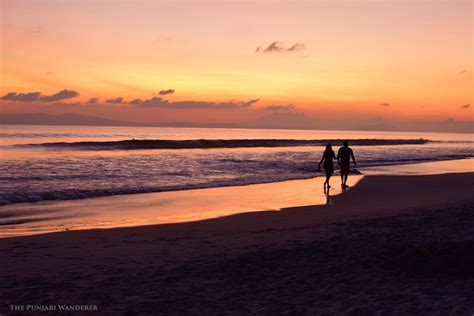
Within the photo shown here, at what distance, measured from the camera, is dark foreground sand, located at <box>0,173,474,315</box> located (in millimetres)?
5816

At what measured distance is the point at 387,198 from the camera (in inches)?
667

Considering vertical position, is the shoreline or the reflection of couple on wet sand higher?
the reflection of couple on wet sand

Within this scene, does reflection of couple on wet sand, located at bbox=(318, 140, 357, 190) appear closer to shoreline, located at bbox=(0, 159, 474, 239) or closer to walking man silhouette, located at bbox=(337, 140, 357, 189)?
walking man silhouette, located at bbox=(337, 140, 357, 189)

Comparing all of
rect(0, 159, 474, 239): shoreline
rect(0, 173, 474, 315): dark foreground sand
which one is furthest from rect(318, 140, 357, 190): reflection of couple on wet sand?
rect(0, 173, 474, 315): dark foreground sand

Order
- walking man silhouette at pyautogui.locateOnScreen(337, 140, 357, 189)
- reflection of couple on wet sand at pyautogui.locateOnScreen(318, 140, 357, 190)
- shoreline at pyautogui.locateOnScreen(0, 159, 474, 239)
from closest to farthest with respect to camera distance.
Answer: shoreline at pyautogui.locateOnScreen(0, 159, 474, 239)
reflection of couple on wet sand at pyautogui.locateOnScreen(318, 140, 357, 190)
walking man silhouette at pyautogui.locateOnScreen(337, 140, 357, 189)

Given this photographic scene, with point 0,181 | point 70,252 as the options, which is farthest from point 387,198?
point 0,181

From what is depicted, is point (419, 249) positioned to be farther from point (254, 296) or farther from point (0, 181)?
point (0, 181)

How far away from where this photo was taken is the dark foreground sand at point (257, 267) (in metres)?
5.82

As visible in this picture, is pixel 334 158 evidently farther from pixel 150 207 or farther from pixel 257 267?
pixel 257 267

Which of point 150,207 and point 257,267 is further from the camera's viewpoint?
point 150,207

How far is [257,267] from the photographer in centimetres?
749

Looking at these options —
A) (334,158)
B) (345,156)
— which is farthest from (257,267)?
(345,156)

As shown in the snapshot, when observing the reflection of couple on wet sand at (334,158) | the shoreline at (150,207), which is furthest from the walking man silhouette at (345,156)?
the shoreline at (150,207)

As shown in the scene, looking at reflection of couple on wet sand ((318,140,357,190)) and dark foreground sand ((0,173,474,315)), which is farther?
reflection of couple on wet sand ((318,140,357,190))
